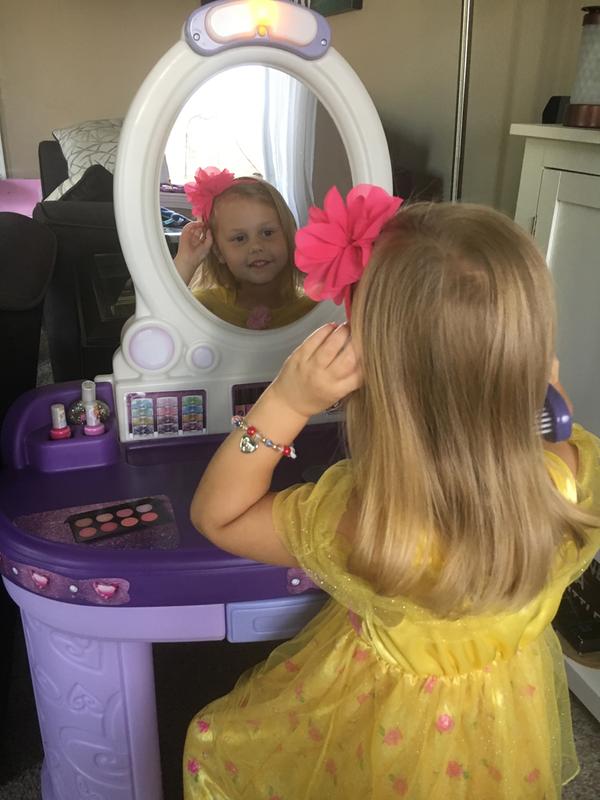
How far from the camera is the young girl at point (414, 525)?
0.56 metres

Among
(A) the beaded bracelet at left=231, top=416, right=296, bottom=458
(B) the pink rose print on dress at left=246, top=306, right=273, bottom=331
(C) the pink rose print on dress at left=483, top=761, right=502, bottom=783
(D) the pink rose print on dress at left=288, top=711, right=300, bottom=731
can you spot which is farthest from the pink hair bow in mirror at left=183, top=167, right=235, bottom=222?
(C) the pink rose print on dress at left=483, top=761, right=502, bottom=783

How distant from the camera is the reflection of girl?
2.94 feet

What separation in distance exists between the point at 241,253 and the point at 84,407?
11.0 inches

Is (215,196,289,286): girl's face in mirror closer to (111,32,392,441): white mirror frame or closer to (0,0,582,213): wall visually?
(111,32,392,441): white mirror frame

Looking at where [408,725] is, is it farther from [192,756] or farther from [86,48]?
[86,48]

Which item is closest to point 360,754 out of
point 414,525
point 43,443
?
point 414,525

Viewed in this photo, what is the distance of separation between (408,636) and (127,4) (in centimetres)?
414

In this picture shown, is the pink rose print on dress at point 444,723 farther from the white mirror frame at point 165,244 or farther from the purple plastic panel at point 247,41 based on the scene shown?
the purple plastic panel at point 247,41

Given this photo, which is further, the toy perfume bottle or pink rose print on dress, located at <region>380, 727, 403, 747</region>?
the toy perfume bottle

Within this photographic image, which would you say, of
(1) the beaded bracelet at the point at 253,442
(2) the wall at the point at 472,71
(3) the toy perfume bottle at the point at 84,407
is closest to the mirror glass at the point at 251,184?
(3) the toy perfume bottle at the point at 84,407

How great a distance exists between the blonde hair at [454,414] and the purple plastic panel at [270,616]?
18 cm

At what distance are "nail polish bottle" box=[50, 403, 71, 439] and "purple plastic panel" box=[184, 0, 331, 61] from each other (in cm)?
44

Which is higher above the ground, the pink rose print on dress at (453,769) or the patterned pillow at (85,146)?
the patterned pillow at (85,146)

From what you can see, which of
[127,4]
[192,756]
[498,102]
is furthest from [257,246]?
[127,4]
